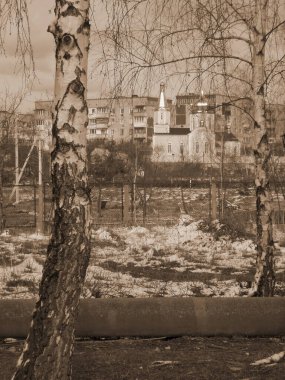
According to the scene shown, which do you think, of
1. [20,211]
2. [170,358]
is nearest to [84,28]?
[170,358]

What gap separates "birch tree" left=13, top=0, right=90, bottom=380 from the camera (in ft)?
13.1

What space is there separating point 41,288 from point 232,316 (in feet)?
9.86

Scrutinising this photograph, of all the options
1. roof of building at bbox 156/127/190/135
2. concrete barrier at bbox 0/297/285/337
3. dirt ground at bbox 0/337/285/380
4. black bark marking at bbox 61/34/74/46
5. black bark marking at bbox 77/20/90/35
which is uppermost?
roof of building at bbox 156/127/190/135

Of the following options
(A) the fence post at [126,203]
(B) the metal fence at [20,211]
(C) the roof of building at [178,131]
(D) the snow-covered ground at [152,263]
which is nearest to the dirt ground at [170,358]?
(D) the snow-covered ground at [152,263]

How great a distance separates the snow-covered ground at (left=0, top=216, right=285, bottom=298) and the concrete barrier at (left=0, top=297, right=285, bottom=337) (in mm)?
1413

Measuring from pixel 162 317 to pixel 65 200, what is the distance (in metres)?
2.82

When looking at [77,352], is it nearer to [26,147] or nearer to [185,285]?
[185,285]

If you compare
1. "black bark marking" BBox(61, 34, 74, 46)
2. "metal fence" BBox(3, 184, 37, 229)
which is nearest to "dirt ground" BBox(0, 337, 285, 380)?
"black bark marking" BBox(61, 34, 74, 46)

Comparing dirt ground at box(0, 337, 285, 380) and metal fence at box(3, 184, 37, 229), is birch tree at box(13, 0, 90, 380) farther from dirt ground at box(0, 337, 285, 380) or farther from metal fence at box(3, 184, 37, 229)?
metal fence at box(3, 184, 37, 229)

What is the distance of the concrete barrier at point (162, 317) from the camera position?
6.38 m

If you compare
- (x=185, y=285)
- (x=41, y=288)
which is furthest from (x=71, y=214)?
(x=185, y=285)

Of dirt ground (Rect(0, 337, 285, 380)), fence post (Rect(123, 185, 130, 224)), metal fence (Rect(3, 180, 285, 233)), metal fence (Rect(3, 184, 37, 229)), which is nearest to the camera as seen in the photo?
dirt ground (Rect(0, 337, 285, 380))

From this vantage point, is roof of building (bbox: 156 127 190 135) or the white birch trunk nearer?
the white birch trunk

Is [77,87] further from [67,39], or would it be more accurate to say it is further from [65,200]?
[65,200]
